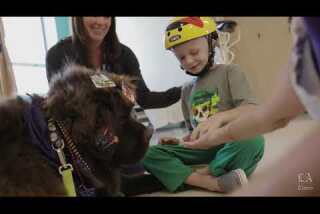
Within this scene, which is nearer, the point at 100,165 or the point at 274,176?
the point at 274,176

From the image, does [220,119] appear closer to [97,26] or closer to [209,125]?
[209,125]

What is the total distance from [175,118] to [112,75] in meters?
0.15

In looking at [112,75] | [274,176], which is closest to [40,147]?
[112,75]

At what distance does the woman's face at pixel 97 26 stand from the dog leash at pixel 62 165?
0.67 feet

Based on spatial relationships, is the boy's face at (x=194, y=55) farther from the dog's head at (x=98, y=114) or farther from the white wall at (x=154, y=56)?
the dog's head at (x=98, y=114)

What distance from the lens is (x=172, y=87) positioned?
0.78 m

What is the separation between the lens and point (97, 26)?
78 centimetres

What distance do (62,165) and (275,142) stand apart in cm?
38

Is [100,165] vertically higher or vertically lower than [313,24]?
lower

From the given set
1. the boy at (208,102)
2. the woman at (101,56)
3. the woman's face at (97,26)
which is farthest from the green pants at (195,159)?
the woman's face at (97,26)
